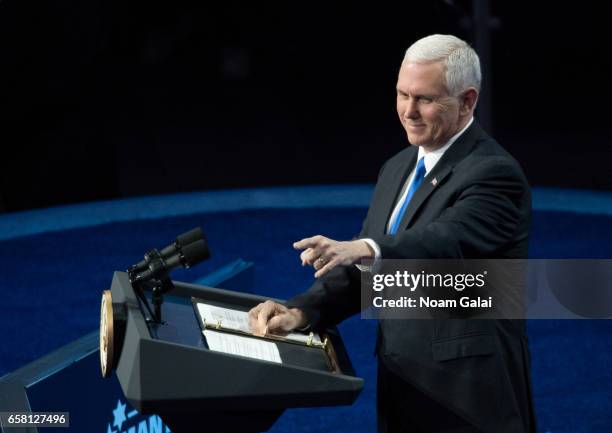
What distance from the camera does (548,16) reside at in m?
10.6

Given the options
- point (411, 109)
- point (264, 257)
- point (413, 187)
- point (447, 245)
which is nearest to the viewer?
point (447, 245)

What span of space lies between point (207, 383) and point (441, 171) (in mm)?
639

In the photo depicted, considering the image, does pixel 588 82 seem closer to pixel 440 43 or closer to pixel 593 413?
pixel 593 413

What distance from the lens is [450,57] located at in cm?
197

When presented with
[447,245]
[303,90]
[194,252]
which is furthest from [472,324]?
[303,90]

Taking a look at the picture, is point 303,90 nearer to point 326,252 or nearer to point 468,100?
point 468,100

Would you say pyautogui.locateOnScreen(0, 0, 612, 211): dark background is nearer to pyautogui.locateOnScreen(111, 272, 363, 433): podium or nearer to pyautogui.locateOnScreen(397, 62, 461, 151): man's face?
pyautogui.locateOnScreen(397, 62, 461, 151): man's face

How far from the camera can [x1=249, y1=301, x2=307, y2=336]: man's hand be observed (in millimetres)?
2016

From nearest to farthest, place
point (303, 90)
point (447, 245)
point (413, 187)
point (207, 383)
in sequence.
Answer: point (207, 383), point (447, 245), point (413, 187), point (303, 90)

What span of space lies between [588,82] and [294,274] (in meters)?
5.79

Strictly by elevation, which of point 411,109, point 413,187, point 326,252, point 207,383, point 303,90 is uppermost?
point 303,90

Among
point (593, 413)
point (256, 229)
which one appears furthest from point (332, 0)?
point (593, 413)

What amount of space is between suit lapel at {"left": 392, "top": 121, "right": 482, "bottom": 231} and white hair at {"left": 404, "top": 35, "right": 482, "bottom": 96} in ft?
0.39

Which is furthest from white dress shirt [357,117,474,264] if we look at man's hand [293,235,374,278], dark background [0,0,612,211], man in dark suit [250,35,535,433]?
dark background [0,0,612,211]
